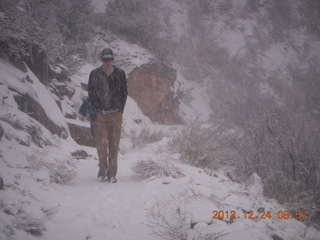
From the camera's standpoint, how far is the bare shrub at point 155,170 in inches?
125

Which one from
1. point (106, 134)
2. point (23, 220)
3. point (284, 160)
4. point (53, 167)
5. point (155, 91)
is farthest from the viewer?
point (155, 91)

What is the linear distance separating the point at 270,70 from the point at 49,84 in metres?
16.4

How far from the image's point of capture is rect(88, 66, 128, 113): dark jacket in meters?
3.20

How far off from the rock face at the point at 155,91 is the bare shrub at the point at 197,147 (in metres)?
6.22

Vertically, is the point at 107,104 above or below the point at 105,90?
below

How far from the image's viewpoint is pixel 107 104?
3.21m

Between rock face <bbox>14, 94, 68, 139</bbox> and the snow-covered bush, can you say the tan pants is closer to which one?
rock face <bbox>14, 94, 68, 139</bbox>

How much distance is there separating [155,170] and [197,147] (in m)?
1.50

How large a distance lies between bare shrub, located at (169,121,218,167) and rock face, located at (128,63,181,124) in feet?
20.4

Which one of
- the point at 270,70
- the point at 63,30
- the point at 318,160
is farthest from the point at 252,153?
the point at 270,70

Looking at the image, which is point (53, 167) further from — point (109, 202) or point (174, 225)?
point (174, 225)

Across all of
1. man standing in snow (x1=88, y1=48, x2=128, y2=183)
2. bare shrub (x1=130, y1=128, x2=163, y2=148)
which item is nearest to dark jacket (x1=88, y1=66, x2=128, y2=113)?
man standing in snow (x1=88, y1=48, x2=128, y2=183)

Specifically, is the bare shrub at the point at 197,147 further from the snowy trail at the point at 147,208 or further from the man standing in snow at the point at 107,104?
the man standing in snow at the point at 107,104
